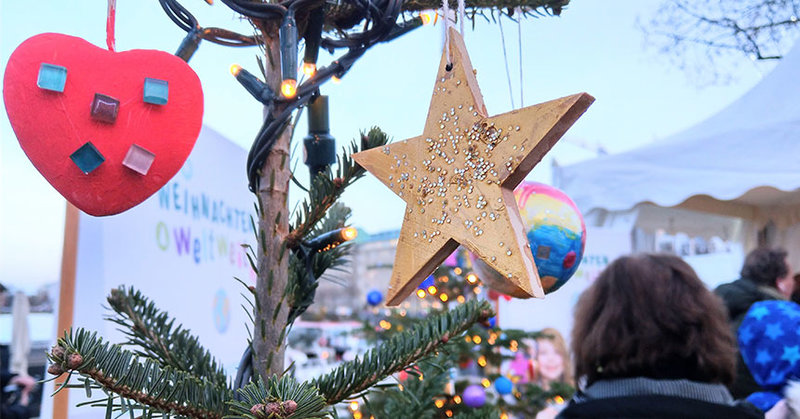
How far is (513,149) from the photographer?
810 mm

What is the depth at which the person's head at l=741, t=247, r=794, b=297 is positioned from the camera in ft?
7.59

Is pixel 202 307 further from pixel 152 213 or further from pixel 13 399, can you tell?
pixel 13 399

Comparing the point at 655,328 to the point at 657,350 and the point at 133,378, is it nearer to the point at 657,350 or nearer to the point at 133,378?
the point at 657,350

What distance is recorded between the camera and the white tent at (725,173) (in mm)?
3006

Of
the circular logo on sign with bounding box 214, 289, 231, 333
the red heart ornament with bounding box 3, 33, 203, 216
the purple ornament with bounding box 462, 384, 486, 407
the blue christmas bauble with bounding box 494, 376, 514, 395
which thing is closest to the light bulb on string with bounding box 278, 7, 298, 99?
the red heart ornament with bounding box 3, 33, 203, 216

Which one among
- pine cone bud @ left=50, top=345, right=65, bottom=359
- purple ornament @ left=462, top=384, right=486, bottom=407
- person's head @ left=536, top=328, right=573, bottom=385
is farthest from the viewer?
person's head @ left=536, top=328, right=573, bottom=385

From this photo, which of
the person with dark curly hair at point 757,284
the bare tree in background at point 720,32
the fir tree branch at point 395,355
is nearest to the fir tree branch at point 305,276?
the fir tree branch at point 395,355

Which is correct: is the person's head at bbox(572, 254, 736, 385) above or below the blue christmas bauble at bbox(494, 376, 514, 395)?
above

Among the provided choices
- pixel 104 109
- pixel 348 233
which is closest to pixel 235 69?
pixel 104 109

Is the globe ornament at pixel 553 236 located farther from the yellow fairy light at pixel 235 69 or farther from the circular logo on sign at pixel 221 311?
the circular logo on sign at pixel 221 311

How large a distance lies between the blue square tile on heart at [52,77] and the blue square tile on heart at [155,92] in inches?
4.2

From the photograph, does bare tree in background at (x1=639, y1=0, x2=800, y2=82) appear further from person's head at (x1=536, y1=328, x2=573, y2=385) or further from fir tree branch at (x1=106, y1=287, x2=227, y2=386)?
fir tree branch at (x1=106, y1=287, x2=227, y2=386)

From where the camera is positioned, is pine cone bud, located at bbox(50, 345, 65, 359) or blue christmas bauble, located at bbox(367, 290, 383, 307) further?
blue christmas bauble, located at bbox(367, 290, 383, 307)

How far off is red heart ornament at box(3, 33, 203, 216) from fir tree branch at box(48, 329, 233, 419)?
228 millimetres
